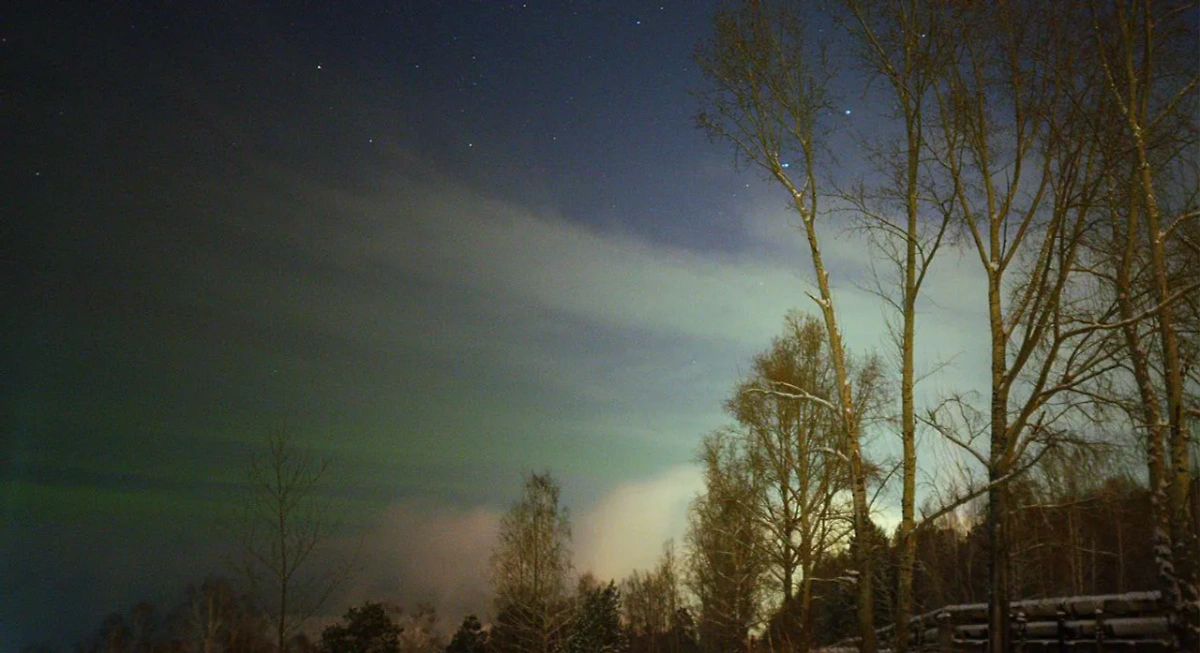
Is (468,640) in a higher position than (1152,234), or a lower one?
lower

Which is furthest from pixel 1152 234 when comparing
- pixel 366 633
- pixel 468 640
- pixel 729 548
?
pixel 468 640

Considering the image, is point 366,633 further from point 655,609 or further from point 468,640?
point 655,609

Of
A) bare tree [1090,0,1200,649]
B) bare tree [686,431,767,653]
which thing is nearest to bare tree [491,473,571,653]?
bare tree [686,431,767,653]

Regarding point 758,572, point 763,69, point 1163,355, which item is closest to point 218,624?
point 763,69

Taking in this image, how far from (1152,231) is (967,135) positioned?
9.41 ft

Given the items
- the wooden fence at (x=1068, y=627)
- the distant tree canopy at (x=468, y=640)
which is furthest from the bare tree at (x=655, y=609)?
the wooden fence at (x=1068, y=627)

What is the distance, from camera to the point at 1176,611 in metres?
10.5

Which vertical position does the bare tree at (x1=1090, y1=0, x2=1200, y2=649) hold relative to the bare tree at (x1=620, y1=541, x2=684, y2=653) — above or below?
above

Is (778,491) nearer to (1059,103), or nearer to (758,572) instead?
(758,572)

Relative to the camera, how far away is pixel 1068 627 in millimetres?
14375

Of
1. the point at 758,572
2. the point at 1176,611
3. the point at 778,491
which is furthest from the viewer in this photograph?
the point at 758,572

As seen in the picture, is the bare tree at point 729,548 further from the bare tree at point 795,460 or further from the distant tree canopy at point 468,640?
the distant tree canopy at point 468,640

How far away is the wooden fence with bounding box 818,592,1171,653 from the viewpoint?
13.0 metres

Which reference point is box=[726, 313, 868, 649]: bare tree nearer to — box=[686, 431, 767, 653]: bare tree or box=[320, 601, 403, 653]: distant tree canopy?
box=[686, 431, 767, 653]: bare tree
